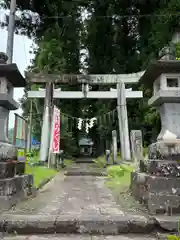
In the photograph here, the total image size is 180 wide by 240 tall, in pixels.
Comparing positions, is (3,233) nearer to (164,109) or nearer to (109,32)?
(164,109)

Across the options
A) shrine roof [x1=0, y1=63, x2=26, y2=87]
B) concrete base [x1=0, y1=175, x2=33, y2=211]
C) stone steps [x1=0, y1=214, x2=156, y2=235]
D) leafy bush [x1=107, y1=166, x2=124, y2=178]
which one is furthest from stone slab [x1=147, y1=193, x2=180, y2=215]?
leafy bush [x1=107, y1=166, x2=124, y2=178]

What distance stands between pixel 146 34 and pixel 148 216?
18916mm

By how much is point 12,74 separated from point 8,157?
162 cm

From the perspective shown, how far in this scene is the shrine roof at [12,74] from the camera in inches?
177

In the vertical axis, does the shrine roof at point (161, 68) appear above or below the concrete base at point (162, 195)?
above

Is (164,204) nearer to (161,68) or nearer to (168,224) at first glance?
(168,224)

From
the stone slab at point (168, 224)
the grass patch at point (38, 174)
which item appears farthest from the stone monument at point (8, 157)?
the stone slab at point (168, 224)

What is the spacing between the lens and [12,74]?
15.7 ft

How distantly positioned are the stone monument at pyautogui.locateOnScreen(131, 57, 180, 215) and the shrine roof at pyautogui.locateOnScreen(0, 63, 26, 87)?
2505mm

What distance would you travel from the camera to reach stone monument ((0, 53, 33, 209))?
3.92 meters

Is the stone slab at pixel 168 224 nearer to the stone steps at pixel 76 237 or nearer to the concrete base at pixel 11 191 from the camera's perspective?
the stone steps at pixel 76 237

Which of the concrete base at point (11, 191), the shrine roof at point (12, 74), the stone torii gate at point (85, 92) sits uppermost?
A: the stone torii gate at point (85, 92)

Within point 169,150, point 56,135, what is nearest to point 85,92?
point 56,135

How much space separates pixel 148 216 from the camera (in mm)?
3447
